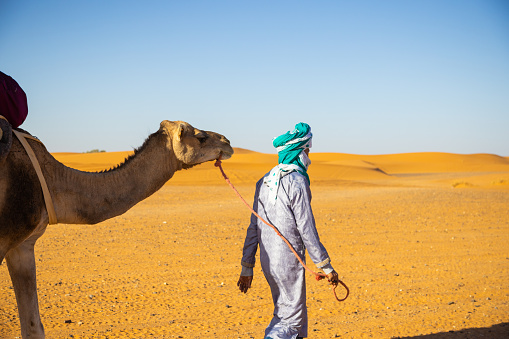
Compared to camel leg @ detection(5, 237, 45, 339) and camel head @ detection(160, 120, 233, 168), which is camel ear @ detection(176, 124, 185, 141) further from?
camel leg @ detection(5, 237, 45, 339)

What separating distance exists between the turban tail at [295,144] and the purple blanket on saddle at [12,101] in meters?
2.27

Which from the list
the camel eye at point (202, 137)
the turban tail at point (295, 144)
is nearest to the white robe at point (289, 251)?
the turban tail at point (295, 144)

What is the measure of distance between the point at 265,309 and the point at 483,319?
292cm

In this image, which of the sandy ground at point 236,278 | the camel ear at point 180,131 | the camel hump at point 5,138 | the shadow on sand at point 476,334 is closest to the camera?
the camel hump at point 5,138

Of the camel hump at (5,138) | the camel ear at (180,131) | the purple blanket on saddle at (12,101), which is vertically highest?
the purple blanket on saddle at (12,101)

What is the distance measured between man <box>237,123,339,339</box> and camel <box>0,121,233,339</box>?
0.76 m

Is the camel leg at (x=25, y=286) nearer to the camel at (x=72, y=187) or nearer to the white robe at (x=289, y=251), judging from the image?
the camel at (x=72, y=187)

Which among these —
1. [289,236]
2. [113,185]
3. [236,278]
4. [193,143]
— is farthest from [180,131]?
[236,278]

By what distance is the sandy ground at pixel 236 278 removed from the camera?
5.91 meters

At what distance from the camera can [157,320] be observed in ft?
20.0

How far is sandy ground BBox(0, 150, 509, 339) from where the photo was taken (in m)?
5.91

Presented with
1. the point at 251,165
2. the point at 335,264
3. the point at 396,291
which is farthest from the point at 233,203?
the point at 251,165

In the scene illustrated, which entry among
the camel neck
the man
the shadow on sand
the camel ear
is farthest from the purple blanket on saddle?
the shadow on sand

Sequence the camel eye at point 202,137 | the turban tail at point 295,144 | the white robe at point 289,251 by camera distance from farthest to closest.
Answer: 1. the camel eye at point 202,137
2. the turban tail at point 295,144
3. the white robe at point 289,251
